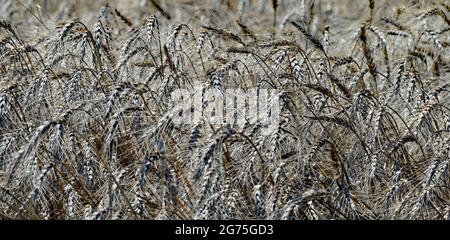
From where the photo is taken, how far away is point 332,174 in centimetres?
336

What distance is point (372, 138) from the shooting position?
11.5ft

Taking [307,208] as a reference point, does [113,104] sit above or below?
above

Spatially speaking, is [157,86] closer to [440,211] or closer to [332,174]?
[332,174]

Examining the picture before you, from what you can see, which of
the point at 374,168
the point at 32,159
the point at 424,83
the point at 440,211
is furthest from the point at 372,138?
the point at 32,159

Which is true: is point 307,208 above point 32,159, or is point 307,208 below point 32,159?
below

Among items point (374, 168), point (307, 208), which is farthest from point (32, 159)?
point (374, 168)

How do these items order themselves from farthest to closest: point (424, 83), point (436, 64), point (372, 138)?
1. point (436, 64)
2. point (424, 83)
3. point (372, 138)

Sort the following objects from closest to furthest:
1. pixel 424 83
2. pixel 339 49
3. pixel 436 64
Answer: pixel 424 83
pixel 436 64
pixel 339 49

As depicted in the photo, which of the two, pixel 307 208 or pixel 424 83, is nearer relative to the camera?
pixel 307 208

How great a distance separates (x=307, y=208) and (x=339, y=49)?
3.14m

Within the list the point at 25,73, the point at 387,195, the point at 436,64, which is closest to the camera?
the point at 387,195

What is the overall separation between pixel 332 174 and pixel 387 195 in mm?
255

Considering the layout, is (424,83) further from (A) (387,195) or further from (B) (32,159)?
(B) (32,159)
